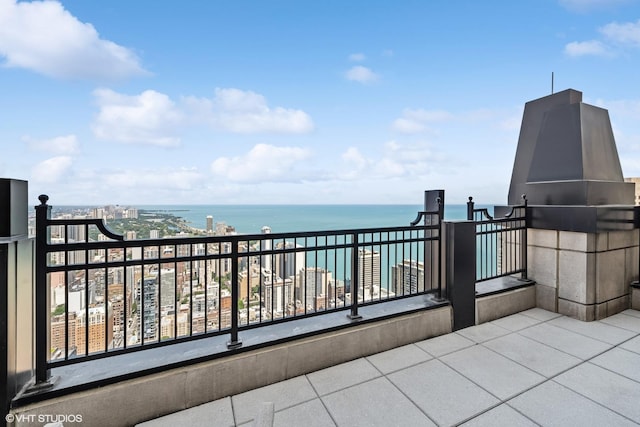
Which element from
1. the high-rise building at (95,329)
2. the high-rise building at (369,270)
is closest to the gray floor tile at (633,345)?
the high-rise building at (369,270)

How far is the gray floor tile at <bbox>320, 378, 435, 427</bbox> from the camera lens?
181cm

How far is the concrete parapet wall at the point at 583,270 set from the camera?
3.57 m

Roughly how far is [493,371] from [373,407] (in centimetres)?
133

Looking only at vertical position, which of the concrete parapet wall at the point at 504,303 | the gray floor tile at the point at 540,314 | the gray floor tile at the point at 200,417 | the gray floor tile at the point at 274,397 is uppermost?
the concrete parapet wall at the point at 504,303

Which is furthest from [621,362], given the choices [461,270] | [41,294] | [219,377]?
[41,294]

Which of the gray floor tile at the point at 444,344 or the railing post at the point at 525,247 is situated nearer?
the gray floor tile at the point at 444,344

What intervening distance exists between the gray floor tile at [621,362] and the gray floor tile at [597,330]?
304mm

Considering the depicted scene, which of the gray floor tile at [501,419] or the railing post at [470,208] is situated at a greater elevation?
the railing post at [470,208]

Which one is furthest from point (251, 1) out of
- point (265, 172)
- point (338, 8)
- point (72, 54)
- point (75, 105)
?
point (265, 172)

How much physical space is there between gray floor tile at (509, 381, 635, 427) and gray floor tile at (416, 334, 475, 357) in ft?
2.55

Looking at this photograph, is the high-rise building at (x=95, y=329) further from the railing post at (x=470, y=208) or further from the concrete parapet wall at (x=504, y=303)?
the railing post at (x=470, y=208)

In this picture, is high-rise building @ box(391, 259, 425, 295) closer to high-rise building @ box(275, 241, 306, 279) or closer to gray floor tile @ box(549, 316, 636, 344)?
high-rise building @ box(275, 241, 306, 279)

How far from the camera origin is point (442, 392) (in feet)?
7.00

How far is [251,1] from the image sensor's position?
5875 millimetres
